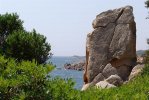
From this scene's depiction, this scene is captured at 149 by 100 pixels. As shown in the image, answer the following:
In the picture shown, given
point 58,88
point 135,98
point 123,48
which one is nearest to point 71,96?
point 58,88

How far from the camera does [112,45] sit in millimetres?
33531

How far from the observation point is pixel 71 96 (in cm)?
607

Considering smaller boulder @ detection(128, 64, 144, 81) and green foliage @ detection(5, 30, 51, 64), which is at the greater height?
green foliage @ detection(5, 30, 51, 64)

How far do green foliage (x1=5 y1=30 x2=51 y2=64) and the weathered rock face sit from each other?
3941mm

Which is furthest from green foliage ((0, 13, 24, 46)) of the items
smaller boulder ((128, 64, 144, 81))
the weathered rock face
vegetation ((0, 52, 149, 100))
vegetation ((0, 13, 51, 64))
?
vegetation ((0, 52, 149, 100))

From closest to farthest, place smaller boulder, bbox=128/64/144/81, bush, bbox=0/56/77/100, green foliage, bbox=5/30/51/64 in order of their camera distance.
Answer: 1. bush, bbox=0/56/77/100
2. smaller boulder, bbox=128/64/144/81
3. green foliage, bbox=5/30/51/64

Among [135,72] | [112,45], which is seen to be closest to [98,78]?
[112,45]

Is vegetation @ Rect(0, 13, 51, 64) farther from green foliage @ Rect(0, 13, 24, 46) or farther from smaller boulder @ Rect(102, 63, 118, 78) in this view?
smaller boulder @ Rect(102, 63, 118, 78)

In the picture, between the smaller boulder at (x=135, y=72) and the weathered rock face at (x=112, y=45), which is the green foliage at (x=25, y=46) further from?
the smaller boulder at (x=135, y=72)

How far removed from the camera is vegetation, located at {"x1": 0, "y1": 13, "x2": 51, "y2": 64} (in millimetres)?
30734

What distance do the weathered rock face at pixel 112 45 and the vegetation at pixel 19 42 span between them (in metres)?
3.56

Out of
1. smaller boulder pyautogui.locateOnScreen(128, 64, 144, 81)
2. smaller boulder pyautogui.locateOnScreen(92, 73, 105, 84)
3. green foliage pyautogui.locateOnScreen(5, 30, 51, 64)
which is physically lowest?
smaller boulder pyautogui.locateOnScreen(92, 73, 105, 84)

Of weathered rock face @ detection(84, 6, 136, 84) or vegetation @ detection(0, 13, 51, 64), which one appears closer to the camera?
vegetation @ detection(0, 13, 51, 64)

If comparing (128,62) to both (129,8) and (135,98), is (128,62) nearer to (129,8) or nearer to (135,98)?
(129,8)
